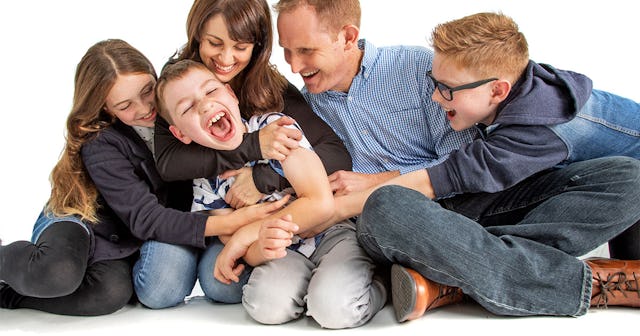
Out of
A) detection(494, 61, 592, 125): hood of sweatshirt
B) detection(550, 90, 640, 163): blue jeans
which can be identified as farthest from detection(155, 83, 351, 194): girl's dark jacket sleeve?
detection(550, 90, 640, 163): blue jeans

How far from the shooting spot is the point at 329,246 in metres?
2.57

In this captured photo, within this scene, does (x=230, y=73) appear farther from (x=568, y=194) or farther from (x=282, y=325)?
(x=568, y=194)

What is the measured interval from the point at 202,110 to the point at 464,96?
0.76 m

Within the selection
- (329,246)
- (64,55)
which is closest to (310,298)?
(329,246)

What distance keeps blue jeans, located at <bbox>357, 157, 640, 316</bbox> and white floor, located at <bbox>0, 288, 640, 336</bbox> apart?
6cm

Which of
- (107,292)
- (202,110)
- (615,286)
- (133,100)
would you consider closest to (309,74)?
(202,110)

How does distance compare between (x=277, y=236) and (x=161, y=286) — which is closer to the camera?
(x=277, y=236)

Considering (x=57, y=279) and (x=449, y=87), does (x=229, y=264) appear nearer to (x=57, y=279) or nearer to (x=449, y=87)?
(x=57, y=279)

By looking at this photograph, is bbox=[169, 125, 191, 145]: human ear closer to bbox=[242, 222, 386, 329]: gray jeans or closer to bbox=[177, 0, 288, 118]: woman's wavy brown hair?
bbox=[177, 0, 288, 118]: woman's wavy brown hair

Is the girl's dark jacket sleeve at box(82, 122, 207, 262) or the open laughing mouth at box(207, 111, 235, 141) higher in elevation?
the open laughing mouth at box(207, 111, 235, 141)

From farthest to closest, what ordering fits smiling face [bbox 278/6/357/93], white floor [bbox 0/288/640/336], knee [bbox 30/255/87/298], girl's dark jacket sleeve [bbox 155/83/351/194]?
1. smiling face [bbox 278/6/357/93]
2. girl's dark jacket sleeve [bbox 155/83/351/194]
3. knee [bbox 30/255/87/298]
4. white floor [bbox 0/288/640/336]

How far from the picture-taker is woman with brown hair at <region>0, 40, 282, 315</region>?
8.25 ft

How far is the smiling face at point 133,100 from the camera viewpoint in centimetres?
260

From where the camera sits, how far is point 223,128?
101 inches
